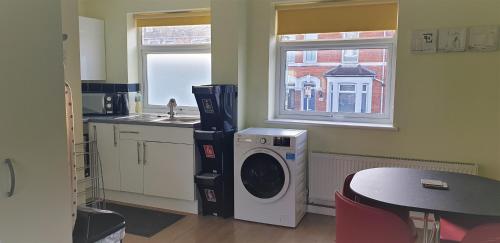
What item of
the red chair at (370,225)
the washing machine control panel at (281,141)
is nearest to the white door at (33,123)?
the red chair at (370,225)

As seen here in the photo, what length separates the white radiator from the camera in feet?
11.7

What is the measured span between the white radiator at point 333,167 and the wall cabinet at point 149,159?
45.3 inches

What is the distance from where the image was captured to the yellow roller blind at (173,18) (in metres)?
4.39

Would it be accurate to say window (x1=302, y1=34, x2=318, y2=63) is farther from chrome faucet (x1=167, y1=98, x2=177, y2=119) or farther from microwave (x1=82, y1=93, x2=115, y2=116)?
microwave (x1=82, y1=93, x2=115, y2=116)

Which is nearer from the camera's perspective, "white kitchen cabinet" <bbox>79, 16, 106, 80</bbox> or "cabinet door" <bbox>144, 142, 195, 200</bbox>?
"cabinet door" <bbox>144, 142, 195, 200</bbox>

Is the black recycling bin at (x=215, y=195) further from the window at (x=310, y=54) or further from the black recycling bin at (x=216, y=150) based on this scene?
the window at (x=310, y=54)

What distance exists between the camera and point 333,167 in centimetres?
378

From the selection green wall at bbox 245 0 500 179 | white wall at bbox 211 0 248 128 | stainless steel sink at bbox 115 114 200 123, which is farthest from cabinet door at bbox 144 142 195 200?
green wall at bbox 245 0 500 179

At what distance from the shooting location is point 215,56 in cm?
398

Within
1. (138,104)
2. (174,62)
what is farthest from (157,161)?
(174,62)

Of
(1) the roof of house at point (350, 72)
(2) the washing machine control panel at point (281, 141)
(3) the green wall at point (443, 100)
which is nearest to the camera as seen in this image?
(3) the green wall at point (443, 100)

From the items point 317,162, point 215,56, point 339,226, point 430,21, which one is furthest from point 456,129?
point 215,56

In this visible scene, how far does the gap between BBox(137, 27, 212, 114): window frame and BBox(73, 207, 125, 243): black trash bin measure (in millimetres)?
2568

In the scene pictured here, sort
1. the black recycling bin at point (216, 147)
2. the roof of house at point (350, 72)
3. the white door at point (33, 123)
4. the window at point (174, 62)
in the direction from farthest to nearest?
the window at point (174, 62), the roof of house at point (350, 72), the black recycling bin at point (216, 147), the white door at point (33, 123)
